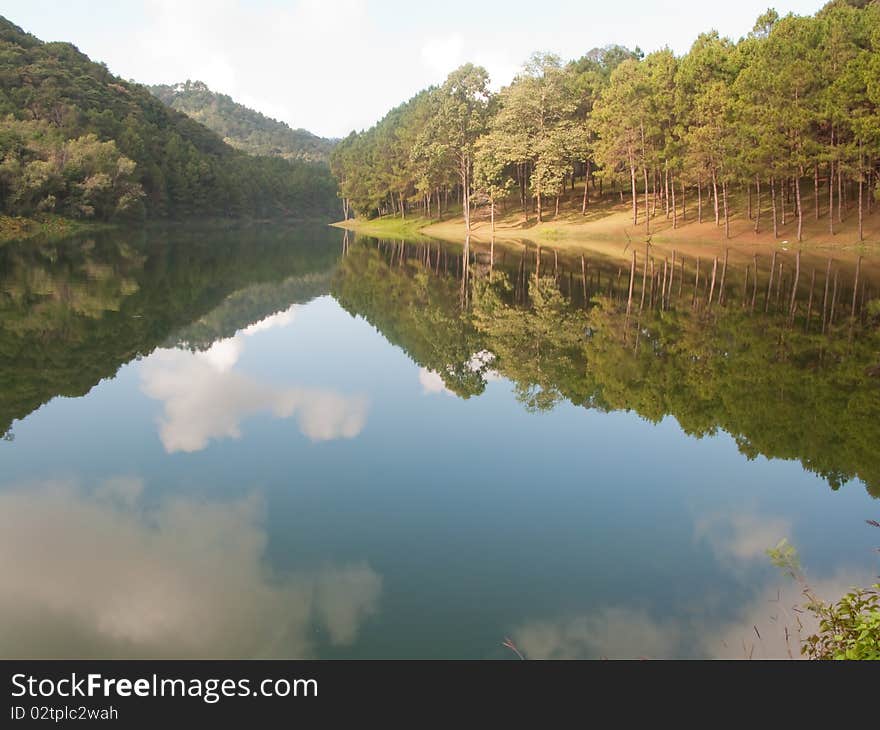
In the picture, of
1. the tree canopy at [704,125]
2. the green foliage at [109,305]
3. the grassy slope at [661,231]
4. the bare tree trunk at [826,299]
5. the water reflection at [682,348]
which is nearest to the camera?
the water reflection at [682,348]

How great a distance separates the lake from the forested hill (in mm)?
62997

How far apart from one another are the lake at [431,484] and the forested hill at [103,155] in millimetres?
62997

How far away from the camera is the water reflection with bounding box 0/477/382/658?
5418mm

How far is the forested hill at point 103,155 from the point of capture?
72.6m

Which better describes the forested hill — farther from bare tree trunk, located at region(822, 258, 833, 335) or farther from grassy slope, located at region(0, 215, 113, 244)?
bare tree trunk, located at region(822, 258, 833, 335)

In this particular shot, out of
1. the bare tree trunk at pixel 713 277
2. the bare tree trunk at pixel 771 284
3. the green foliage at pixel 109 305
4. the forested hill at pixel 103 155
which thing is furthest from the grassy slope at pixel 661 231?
the forested hill at pixel 103 155

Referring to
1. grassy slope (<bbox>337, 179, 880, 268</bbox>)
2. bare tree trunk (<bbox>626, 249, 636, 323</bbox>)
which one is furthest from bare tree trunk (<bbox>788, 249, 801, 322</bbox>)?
bare tree trunk (<bbox>626, 249, 636, 323</bbox>)

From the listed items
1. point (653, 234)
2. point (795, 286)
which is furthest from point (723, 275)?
point (653, 234)

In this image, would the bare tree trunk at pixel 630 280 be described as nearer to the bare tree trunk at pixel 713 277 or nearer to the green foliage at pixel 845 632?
the bare tree trunk at pixel 713 277

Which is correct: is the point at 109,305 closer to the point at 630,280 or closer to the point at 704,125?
the point at 630,280

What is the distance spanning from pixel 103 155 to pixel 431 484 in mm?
86038

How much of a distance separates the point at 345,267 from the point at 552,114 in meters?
38.6

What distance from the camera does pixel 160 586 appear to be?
20.5ft
